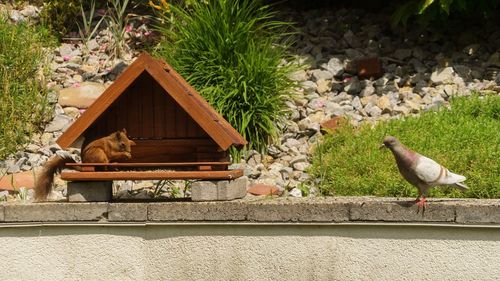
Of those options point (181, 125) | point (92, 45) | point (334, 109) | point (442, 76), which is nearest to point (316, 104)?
point (334, 109)

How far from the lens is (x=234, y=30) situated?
24.1 ft

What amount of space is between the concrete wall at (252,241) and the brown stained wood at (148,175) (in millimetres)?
136

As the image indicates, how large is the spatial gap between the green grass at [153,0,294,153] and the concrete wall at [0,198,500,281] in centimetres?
206

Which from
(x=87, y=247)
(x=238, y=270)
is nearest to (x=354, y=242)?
(x=238, y=270)

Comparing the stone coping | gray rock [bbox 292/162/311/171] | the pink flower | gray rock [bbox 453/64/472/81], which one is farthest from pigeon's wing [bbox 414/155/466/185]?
the pink flower

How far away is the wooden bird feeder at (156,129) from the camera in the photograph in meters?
4.70

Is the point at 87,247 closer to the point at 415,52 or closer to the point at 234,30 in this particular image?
the point at 234,30

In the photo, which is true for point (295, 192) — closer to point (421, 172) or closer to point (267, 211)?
point (267, 211)

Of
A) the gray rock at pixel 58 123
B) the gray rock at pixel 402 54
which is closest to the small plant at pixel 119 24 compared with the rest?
the gray rock at pixel 58 123

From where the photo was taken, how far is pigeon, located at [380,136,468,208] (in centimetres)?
456

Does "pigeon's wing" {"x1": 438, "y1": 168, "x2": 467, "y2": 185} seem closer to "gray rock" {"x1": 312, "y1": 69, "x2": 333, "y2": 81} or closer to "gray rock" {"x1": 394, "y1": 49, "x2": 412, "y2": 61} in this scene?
"gray rock" {"x1": 312, "y1": 69, "x2": 333, "y2": 81}

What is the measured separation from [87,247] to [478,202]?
1.96 metres

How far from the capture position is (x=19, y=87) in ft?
23.8

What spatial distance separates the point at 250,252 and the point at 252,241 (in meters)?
0.06
